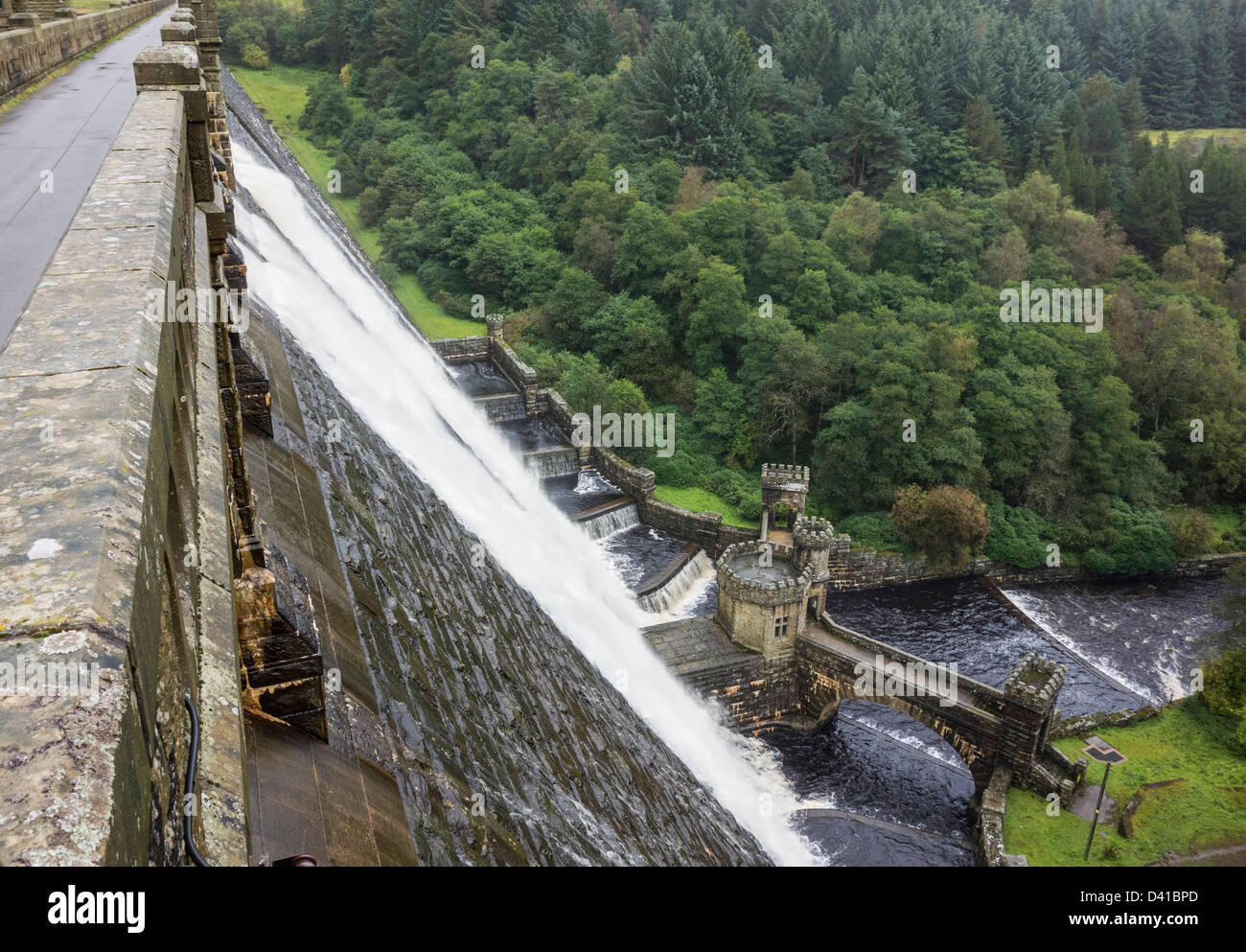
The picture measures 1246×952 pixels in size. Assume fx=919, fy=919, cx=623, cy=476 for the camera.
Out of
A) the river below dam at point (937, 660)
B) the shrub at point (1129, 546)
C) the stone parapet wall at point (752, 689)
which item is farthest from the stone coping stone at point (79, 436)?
the shrub at point (1129, 546)

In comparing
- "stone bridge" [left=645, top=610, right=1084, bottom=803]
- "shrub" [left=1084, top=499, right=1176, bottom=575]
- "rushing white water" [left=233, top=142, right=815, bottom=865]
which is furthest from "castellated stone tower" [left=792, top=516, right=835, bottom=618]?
"shrub" [left=1084, top=499, right=1176, bottom=575]

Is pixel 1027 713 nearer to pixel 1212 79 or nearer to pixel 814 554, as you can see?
pixel 814 554

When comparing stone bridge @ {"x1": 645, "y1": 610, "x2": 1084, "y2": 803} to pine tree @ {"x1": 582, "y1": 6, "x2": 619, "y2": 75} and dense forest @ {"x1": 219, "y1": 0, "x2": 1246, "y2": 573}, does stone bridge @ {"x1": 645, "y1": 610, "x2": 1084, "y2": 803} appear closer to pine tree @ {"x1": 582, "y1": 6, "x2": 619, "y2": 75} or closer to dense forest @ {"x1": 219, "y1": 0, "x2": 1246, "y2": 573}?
dense forest @ {"x1": 219, "y1": 0, "x2": 1246, "y2": 573}

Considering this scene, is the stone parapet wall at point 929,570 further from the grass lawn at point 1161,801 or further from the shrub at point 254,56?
the shrub at point 254,56

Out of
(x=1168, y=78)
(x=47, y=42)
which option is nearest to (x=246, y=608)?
(x=47, y=42)

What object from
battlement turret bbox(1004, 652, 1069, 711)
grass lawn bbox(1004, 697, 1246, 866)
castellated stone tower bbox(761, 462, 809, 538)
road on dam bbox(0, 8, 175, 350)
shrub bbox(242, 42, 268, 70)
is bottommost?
grass lawn bbox(1004, 697, 1246, 866)
